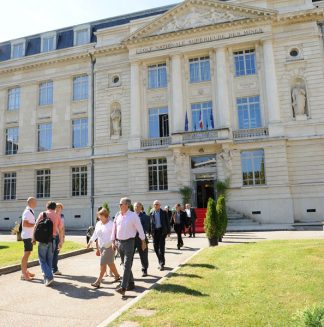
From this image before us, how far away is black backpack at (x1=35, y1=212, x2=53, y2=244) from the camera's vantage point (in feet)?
27.2

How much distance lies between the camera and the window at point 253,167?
24.9 metres

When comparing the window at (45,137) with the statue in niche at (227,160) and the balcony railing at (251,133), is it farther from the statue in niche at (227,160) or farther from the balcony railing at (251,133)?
the balcony railing at (251,133)

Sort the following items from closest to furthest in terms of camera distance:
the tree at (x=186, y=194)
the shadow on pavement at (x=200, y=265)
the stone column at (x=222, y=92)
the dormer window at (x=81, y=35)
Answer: the shadow on pavement at (x=200, y=265)
the tree at (x=186, y=194)
the stone column at (x=222, y=92)
the dormer window at (x=81, y=35)

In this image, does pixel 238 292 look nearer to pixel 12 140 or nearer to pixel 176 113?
pixel 176 113

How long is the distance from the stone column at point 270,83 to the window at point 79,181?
16.4m

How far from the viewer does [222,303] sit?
19.4 ft

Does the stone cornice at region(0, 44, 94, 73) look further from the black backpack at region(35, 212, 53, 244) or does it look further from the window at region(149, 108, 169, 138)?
the black backpack at region(35, 212, 53, 244)

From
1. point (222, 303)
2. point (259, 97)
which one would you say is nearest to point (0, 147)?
point (259, 97)

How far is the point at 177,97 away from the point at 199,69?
3159mm

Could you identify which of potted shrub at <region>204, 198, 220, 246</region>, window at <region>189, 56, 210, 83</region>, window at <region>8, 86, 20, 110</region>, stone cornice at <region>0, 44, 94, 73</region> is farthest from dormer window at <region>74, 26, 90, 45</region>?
potted shrub at <region>204, 198, 220, 246</region>

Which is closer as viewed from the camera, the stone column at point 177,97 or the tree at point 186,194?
the tree at point 186,194

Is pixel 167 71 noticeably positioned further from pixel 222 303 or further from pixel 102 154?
pixel 222 303

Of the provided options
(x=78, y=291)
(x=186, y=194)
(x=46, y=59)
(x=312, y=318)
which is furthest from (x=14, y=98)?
(x=312, y=318)

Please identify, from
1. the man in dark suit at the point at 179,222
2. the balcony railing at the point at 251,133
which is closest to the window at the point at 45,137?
the balcony railing at the point at 251,133
